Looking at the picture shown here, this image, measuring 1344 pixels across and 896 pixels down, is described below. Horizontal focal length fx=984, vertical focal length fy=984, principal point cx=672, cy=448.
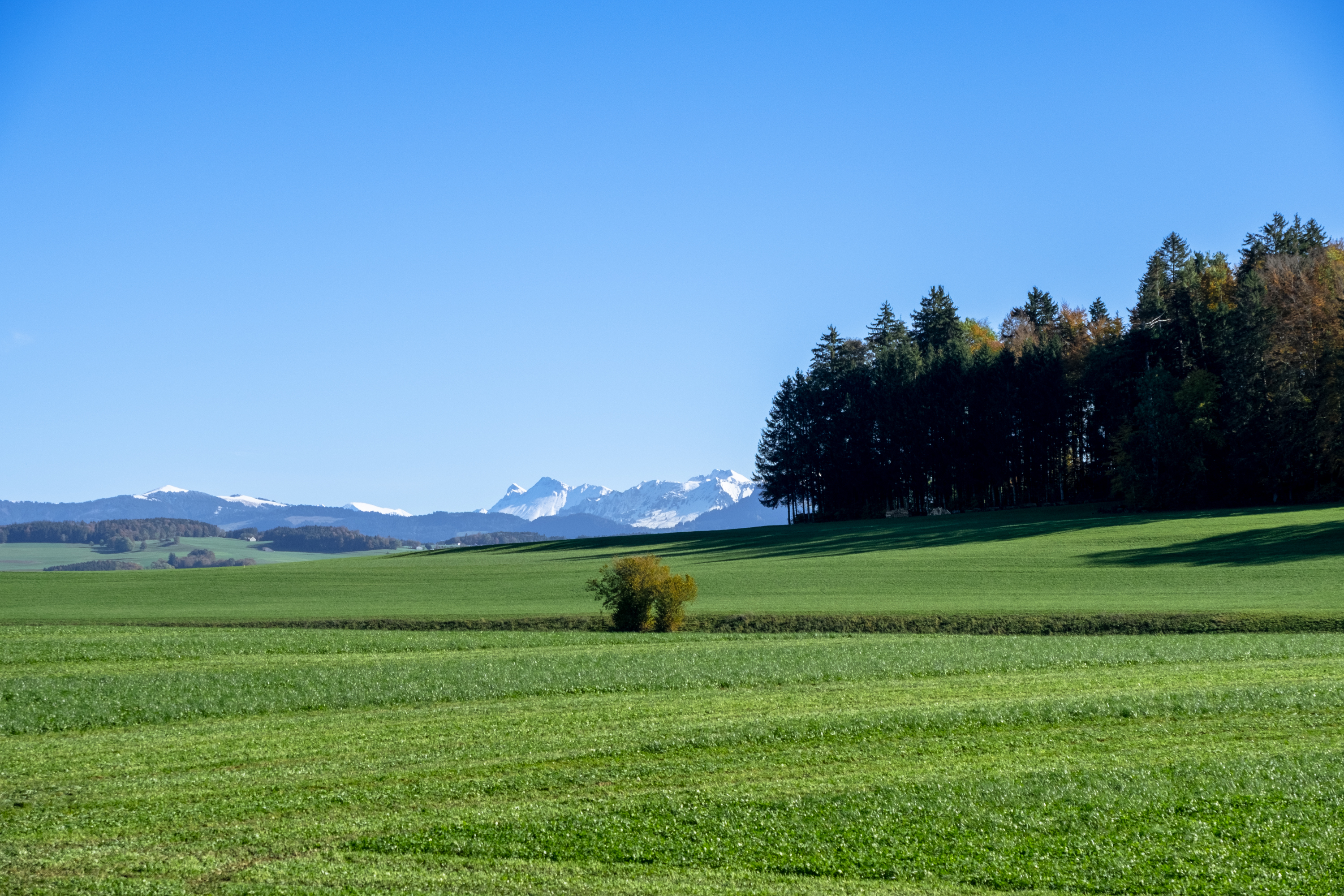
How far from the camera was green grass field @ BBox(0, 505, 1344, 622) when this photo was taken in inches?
1759

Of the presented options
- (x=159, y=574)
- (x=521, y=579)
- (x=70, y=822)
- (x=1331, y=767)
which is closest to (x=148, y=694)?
(x=70, y=822)

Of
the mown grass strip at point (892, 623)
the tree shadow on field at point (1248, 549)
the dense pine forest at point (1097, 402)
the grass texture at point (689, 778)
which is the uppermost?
the dense pine forest at point (1097, 402)

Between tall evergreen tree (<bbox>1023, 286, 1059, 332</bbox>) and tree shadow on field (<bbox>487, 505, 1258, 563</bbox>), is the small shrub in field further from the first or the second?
tall evergreen tree (<bbox>1023, 286, 1059, 332</bbox>)

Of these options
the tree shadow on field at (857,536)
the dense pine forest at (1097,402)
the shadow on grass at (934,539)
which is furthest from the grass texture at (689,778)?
the dense pine forest at (1097,402)

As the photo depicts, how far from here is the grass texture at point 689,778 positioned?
10.7 m

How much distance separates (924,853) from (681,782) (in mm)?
4124

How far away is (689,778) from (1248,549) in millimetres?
53460

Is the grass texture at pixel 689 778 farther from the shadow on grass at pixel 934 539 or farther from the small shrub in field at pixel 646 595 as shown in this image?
the shadow on grass at pixel 934 539

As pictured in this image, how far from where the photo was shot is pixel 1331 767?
13664 mm

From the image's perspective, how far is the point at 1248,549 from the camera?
2227 inches

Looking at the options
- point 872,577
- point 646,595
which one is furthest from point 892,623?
point 872,577

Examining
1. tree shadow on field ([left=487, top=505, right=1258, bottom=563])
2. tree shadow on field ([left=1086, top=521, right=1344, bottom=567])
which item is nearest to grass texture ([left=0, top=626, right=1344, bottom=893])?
tree shadow on field ([left=1086, top=521, right=1344, bottom=567])

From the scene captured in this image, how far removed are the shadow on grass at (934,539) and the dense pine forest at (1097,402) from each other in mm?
5836

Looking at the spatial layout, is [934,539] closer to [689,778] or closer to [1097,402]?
[1097,402]
